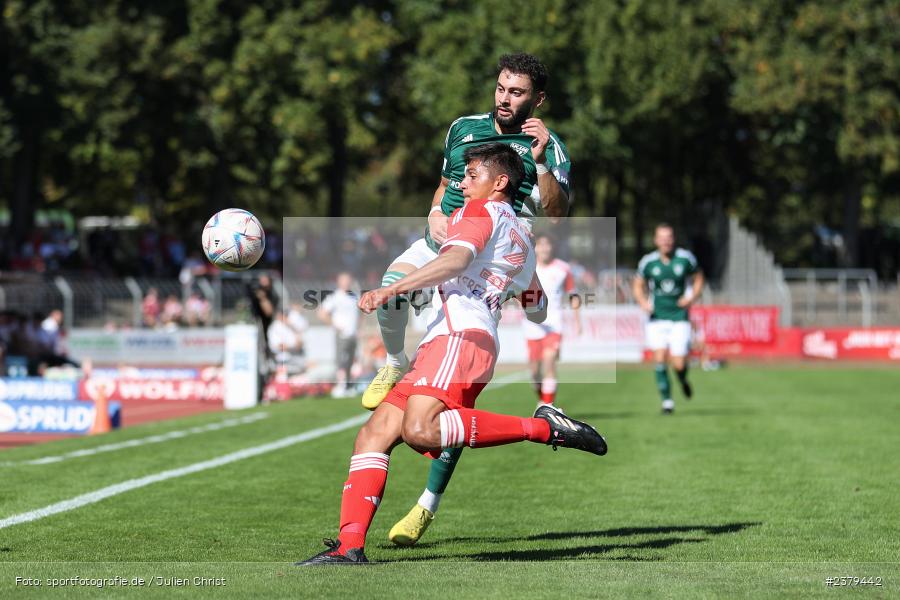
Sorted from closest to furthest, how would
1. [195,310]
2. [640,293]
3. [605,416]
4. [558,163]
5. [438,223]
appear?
1. [438,223]
2. [558,163]
3. [605,416]
4. [640,293]
5. [195,310]

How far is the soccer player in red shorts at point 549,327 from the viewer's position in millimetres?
16656

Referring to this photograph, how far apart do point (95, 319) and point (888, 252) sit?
94.0ft

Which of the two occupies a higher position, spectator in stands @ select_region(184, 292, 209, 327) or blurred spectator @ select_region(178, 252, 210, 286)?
blurred spectator @ select_region(178, 252, 210, 286)

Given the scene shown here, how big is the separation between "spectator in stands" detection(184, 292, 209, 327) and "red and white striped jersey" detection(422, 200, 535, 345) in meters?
27.8

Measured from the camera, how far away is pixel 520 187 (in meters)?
7.59

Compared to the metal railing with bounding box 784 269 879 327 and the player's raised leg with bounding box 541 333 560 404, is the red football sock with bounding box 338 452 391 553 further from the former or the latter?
the metal railing with bounding box 784 269 879 327

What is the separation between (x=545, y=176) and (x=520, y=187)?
156mm

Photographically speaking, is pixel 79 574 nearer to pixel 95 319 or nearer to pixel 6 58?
pixel 95 319

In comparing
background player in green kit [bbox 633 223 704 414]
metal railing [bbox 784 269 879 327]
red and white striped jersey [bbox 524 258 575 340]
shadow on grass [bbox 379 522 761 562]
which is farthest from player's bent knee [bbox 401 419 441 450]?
metal railing [bbox 784 269 879 327]

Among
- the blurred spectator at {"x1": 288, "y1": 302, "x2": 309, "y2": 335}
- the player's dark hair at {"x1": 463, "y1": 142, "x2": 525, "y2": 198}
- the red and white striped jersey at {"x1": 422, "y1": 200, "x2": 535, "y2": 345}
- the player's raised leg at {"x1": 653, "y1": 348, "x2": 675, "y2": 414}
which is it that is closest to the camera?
the red and white striped jersey at {"x1": 422, "y1": 200, "x2": 535, "y2": 345}

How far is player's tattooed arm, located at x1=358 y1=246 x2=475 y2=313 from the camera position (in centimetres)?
621

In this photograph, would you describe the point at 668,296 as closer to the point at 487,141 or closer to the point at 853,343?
the point at 487,141

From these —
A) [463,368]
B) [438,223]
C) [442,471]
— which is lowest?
[442,471]

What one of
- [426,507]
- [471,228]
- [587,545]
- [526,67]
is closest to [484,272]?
[471,228]
